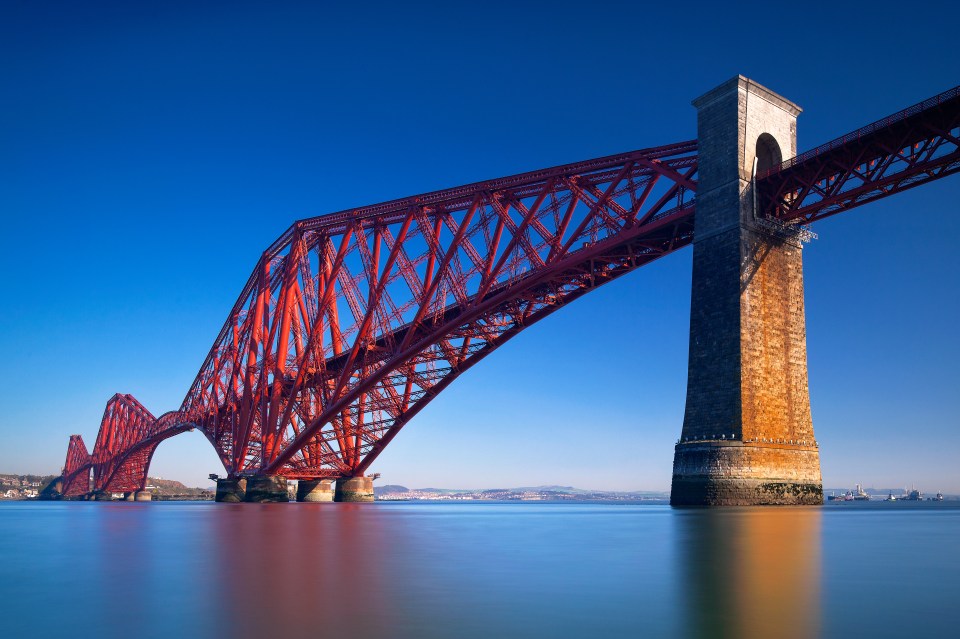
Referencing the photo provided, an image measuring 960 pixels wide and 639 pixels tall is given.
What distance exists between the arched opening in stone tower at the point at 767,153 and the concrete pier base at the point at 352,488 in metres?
35.7

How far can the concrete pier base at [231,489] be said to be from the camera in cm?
5425

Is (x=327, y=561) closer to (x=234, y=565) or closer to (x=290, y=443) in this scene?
(x=234, y=565)

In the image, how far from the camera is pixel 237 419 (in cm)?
5859

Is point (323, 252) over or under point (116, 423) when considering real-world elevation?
over

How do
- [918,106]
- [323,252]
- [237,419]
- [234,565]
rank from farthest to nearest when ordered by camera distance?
[237,419] → [323,252] → [918,106] → [234,565]

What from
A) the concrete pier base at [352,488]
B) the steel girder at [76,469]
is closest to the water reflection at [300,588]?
the concrete pier base at [352,488]

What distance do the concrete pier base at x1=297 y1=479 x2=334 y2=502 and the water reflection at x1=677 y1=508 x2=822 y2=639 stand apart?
136 ft

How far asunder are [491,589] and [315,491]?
49224 mm

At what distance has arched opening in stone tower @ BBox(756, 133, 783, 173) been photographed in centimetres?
3145

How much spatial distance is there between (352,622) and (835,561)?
8.10 metres

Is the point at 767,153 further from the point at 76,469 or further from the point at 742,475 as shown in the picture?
the point at 76,469

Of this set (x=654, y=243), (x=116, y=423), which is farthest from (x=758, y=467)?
(x=116, y=423)

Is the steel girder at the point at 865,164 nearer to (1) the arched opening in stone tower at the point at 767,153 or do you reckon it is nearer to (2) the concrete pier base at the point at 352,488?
(1) the arched opening in stone tower at the point at 767,153

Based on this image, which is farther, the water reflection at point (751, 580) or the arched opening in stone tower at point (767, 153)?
the arched opening in stone tower at point (767, 153)
